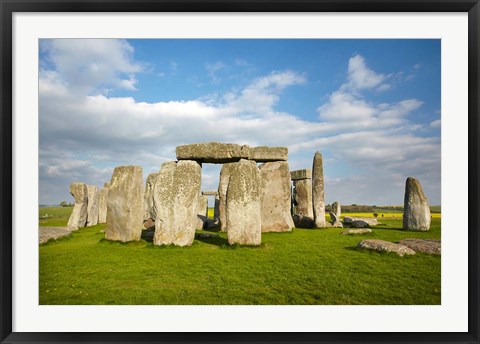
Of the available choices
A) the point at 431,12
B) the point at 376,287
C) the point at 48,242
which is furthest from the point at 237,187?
the point at 48,242

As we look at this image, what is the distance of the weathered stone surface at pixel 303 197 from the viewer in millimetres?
16000

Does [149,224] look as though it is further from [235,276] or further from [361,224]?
[361,224]

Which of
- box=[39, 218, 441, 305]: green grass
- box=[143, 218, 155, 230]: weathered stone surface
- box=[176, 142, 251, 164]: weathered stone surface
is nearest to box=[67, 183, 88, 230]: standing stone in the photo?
box=[143, 218, 155, 230]: weathered stone surface

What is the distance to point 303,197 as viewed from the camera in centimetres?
1623

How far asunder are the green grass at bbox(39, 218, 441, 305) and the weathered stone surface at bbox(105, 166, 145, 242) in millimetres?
1162

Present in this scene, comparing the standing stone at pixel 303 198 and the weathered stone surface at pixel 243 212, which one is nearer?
the weathered stone surface at pixel 243 212

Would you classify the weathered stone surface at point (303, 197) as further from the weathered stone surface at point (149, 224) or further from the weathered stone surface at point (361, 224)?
the weathered stone surface at point (149, 224)

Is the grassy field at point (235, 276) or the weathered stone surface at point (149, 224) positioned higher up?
the grassy field at point (235, 276)

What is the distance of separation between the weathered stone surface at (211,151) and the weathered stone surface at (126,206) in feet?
6.28

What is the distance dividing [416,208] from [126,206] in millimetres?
11969

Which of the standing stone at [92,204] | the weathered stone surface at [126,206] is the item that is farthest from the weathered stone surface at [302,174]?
the standing stone at [92,204]

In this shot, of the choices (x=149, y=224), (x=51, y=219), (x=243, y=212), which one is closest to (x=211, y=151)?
(x=243, y=212)

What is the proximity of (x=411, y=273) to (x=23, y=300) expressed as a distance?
607 cm

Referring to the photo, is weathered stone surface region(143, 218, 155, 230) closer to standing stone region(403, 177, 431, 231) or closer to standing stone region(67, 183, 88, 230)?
standing stone region(67, 183, 88, 230)
